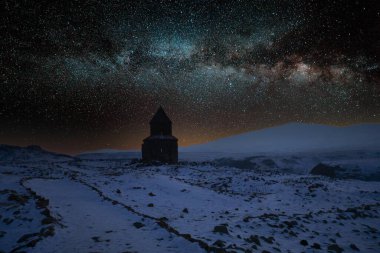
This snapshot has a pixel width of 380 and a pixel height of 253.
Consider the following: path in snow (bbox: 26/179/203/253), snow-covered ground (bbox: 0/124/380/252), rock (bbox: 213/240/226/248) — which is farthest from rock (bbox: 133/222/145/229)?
rock (bbox: 213/240/226/248)

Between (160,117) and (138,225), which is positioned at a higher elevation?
(160,117)

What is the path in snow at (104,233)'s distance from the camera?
22.1 ft

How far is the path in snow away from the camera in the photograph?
674 centimetres

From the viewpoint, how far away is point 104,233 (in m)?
7.84

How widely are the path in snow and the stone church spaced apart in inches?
1204

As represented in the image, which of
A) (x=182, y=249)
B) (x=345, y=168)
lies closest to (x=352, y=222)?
(x=182, y=249)

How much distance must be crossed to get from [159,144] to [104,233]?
34.6 metres

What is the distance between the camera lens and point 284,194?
57.9 feet

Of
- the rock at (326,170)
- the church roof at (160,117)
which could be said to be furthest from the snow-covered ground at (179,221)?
the rock at (326,170)

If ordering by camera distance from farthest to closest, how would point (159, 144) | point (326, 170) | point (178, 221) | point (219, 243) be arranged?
point (326, 170) → point (159, 144) → point (178, 221) → point (219, 243)

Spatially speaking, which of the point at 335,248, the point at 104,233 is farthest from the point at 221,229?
the point at 335,248

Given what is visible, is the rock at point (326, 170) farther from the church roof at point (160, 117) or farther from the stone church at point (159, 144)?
the church roof at point (160, 117)

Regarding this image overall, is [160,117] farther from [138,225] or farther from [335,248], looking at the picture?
[335,248]

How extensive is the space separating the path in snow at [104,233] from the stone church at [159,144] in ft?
100
